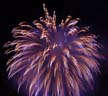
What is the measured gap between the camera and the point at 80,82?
4891 cm

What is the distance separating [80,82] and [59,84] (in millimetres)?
1205

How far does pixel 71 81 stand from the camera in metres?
48.5

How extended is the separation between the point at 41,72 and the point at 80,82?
86.1 inches

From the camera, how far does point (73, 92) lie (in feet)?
160

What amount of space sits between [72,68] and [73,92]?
4.39 feet

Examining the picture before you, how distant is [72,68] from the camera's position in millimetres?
48469

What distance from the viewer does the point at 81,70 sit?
159ft

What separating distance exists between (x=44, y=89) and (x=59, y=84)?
2.75 feet

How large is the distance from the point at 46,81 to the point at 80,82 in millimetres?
1890

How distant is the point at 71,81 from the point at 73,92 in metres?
0.70

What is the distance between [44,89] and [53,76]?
2.76 ft

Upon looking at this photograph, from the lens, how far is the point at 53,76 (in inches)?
1907

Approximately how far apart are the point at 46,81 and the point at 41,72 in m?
0.55

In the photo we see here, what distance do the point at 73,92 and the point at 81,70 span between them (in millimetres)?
1285
